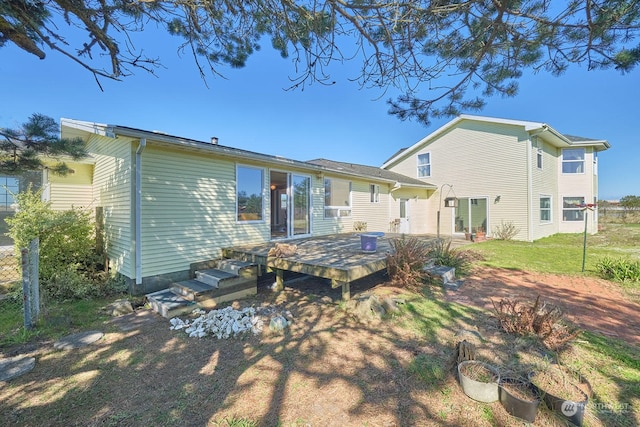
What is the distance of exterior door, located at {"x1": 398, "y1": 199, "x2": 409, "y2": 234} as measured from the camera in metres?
13.8

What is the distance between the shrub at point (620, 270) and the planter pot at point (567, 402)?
5.41 metres

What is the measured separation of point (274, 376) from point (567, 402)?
2472 millimetres

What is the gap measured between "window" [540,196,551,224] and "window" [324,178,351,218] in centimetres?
1005

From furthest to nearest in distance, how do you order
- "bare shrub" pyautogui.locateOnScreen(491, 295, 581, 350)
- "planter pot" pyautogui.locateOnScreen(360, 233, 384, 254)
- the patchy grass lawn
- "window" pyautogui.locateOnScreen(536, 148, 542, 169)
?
"window" pyautogui.locateOnScreen(536, 148, 542, 169), "planter pot" pyautogui.locateOnScreen(360, 233, 384, 254), "bare shrub" pyautogui.locateOnScreen(491, 295, 581, 350), the patchy grass lawn

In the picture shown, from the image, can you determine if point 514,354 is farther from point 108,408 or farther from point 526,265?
point 526,265

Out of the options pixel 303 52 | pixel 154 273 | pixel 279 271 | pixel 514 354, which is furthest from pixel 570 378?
pixel 154 273

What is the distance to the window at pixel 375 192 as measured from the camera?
1175 centimetres

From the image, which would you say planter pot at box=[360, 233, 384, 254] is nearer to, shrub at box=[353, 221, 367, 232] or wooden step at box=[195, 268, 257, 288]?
wooden step at box=[195, 268, 257, 288]

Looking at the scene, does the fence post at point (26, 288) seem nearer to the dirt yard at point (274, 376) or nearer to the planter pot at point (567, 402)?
the dirt yard at point (274, 376)

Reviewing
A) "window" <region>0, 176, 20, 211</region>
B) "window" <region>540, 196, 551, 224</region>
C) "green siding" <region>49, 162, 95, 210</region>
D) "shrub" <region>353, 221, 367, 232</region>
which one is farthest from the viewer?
"window" <region>540, 196, 551, 224</region>

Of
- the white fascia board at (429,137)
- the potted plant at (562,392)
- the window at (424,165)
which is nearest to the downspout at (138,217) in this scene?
the potted plant at (562,392)

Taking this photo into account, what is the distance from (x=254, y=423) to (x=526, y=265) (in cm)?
807

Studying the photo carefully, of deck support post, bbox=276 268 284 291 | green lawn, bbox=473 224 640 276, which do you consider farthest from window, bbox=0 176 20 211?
green lawn, bbox=473 224 640 276

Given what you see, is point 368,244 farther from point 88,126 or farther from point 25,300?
point 88,126
